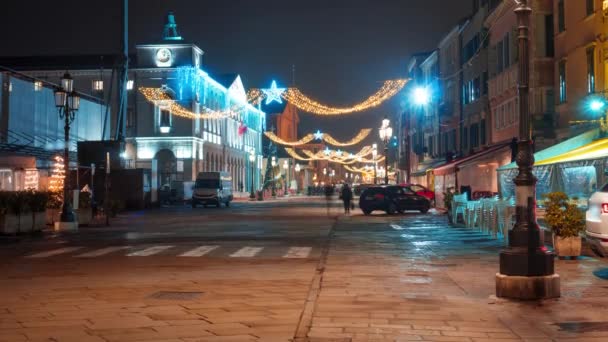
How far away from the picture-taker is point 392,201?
139 feet

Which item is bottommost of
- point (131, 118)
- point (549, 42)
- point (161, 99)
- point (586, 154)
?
point (586, 154)

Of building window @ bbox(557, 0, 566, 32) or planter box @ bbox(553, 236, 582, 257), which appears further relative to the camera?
building window @ bbox(557, 0, 566, 32)

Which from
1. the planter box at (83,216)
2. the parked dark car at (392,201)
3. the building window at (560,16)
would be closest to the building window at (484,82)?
the parked dark car at (392,201)

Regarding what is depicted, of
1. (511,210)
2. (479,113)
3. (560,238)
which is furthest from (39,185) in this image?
(560,238)

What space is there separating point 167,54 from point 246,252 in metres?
61.3

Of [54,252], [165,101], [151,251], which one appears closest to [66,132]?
[54,252]

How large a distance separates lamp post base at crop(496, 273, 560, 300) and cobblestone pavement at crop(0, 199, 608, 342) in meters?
0.19

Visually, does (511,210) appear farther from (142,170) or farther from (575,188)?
(142,170)

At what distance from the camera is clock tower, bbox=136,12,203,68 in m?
77.4

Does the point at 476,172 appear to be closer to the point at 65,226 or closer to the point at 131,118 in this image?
the point at 65,226

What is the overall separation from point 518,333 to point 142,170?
45.0 metres

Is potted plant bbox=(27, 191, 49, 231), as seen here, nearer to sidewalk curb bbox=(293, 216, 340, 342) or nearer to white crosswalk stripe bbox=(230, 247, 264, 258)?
white crosswalk stripe bbox=(230, 247, 264, 258)

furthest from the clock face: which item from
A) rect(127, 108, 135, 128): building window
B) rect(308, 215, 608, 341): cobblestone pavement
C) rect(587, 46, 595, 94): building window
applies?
rect(308, 215, 608, 341): cobblestone pavement

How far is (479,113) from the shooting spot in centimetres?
4703
